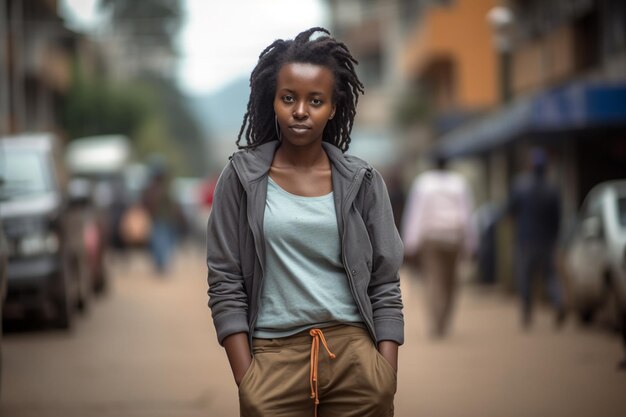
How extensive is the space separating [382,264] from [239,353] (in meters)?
0.52

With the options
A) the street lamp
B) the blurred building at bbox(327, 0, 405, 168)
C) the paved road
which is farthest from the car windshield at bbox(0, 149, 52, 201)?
the blurred building at bbox(327, 0, 405, 168)

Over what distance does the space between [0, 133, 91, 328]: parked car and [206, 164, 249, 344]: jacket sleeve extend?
9.32 metres

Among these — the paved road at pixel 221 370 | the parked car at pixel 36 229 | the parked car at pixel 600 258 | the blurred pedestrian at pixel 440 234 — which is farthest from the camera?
the parked car at pixel 36 229

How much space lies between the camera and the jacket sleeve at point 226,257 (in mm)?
4102

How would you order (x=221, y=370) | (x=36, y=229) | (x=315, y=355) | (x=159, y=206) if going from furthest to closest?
(x=159, y=206), (x=36, y=229), (x=221, y=370), (x=315, y=355)

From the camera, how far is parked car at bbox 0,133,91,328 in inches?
523

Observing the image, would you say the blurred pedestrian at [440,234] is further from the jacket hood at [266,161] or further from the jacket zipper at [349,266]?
the jacket zipper at [349,266]

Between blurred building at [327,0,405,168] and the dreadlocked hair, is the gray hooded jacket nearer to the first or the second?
the dreadlocked hair

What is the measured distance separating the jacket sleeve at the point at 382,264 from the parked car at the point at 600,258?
7873 millimetres

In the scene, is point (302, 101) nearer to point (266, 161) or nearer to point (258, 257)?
point (266, 161)

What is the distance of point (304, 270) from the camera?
4.09m

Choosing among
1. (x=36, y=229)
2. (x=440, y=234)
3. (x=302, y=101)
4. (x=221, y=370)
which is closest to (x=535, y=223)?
(x=440, y=234)

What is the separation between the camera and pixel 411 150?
49.3 m

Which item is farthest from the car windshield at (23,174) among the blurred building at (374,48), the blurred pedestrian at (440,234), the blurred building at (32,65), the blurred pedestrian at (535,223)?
the blurred building at (374,48)
